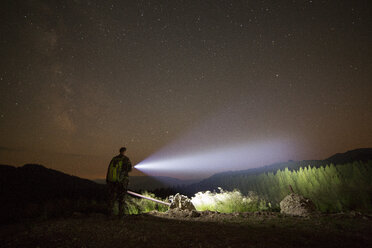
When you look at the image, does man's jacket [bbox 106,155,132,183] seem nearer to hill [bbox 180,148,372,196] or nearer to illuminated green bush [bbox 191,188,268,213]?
illuminated green bush [bbox 191,188,268,213]

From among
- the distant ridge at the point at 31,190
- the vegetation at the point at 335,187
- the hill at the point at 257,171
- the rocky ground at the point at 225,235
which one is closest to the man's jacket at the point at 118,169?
the rocky ground at the point at 225,235

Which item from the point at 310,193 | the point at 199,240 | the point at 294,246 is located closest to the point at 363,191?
the point at 310,193

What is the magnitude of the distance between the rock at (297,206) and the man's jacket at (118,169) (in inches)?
205

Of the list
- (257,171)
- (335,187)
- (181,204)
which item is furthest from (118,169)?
(257,171)

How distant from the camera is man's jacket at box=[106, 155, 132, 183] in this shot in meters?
6.34

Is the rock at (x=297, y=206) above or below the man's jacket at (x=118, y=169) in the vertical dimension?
below

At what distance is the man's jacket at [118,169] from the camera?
6.34m

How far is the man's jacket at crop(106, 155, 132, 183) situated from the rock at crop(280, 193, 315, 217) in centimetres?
522

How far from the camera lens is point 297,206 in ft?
19.1

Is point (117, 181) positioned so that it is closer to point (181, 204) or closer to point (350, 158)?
point (181, 204)

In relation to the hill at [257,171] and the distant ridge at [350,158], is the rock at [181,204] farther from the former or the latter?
the distant ridge at [350,158]

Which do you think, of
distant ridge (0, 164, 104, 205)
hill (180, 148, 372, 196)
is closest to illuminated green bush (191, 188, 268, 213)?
hill (180, 148, 372, 196)

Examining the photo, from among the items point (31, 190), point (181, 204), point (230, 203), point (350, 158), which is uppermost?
point (31, 190)

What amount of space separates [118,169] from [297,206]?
5683 mm
